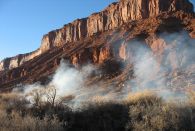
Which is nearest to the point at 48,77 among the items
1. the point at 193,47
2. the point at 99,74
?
the point at 99,74

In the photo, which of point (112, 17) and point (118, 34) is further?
point (112, 17)

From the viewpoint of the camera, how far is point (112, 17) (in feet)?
287

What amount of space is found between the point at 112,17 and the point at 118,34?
1671 centimetres

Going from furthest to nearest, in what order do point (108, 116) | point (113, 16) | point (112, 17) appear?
1. point (112, 17)
2. point (113, 16)
3. point (108, 116)


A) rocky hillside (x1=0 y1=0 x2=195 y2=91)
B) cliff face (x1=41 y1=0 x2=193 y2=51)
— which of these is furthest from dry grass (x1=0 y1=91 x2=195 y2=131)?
cliff face (x1=41 y1=0 x2=193 y2=51)

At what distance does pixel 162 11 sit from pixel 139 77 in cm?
2515

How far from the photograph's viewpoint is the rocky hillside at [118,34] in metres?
62.9

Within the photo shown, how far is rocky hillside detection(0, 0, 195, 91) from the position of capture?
6288cm

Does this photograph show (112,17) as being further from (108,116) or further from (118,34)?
(108,116)

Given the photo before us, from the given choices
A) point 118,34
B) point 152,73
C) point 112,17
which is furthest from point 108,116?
point 112,17

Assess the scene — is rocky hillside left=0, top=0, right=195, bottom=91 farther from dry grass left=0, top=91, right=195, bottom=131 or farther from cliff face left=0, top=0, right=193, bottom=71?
dry grass left=0, top=91, right=195, bottom=131

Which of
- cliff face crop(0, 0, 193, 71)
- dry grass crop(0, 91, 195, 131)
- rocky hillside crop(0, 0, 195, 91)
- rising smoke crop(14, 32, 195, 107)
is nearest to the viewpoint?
dry grass crop(0, 91, 195, 131)

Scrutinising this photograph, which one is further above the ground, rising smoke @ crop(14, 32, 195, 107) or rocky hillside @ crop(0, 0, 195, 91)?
rocky hillside @ crop(0, 0, 195, 91)

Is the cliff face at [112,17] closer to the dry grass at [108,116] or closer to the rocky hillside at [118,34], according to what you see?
the rocky hillside at [118,34]
